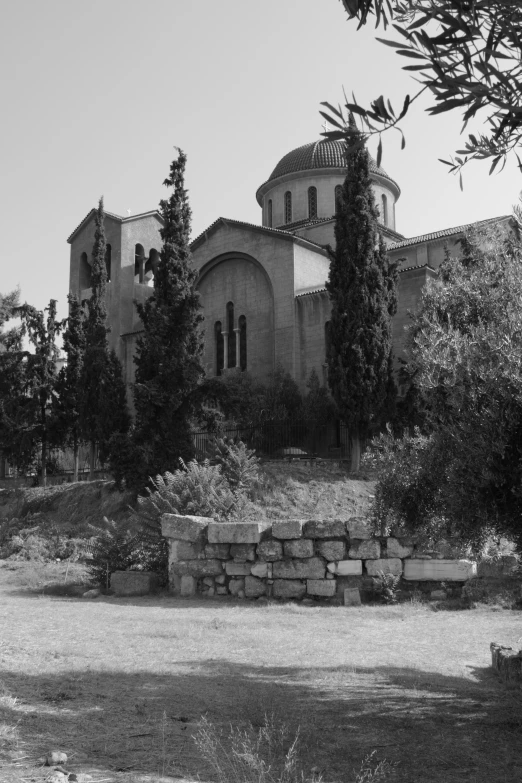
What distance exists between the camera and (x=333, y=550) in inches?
452

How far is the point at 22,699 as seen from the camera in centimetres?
527

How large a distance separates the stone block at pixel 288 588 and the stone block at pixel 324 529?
0.72 meters

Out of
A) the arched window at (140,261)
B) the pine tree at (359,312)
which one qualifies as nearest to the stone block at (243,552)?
the pine tree at (359,312)

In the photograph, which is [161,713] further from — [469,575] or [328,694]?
[469,575]

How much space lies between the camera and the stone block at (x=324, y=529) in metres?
11.5

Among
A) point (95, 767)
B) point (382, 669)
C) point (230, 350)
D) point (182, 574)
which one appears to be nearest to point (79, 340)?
point (230, 350)

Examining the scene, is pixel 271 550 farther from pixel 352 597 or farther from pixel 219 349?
pixel 219 349

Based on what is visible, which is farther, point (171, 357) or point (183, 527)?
point (171, 357)

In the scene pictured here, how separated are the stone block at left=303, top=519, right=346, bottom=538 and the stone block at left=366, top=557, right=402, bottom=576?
1.96 feet

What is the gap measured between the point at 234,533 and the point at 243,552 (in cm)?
32

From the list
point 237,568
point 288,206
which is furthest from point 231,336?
point 237,568

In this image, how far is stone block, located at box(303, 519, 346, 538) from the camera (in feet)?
37.6

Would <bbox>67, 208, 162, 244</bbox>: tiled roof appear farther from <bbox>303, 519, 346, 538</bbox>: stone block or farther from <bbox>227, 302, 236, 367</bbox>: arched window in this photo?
<bbox>303, 519, 346, 538</bbox>: stone block

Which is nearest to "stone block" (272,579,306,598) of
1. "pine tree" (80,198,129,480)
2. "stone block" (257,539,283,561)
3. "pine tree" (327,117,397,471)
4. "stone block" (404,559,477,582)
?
"stone block" (257,539,283,561)
